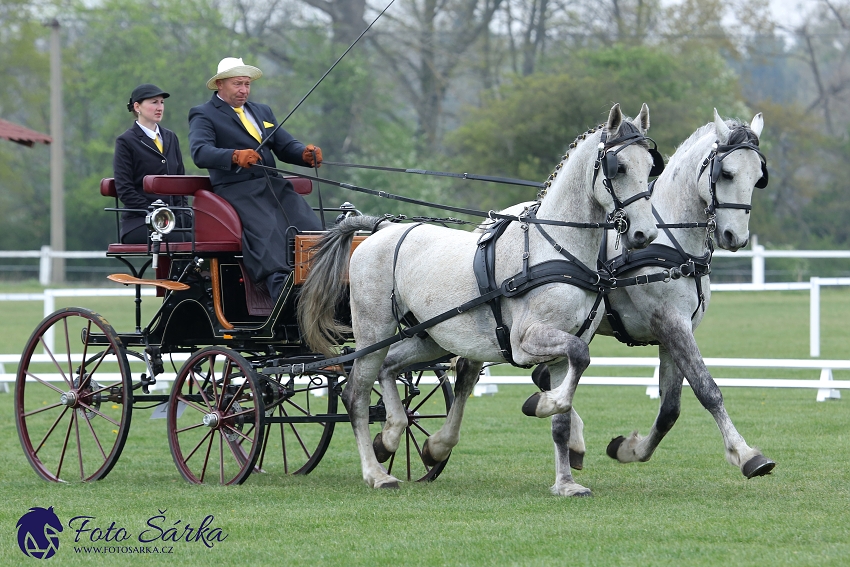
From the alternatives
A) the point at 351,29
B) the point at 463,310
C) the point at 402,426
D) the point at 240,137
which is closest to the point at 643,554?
the point at 463,310

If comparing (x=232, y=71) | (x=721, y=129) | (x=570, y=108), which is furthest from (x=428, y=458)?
(x=570, y=108)

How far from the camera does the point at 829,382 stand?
35.0 ft

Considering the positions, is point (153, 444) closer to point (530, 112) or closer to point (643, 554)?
point (643, 554)

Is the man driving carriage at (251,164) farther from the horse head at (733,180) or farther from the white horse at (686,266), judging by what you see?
the horse head at (733,180)

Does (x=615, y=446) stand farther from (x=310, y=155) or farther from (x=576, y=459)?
(x=310, y=155)

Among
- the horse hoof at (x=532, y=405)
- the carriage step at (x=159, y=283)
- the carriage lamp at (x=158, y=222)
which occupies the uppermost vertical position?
the carriage lamp at (x=158, y=222)

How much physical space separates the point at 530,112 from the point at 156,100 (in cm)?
2448

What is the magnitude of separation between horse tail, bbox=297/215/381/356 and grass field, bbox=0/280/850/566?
34.7 inches

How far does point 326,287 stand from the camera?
7.04 metres

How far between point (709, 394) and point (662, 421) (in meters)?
0.54

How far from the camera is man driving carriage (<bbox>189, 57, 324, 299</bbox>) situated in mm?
7145

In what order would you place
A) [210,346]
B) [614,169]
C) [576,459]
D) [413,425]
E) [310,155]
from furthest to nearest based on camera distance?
1. [413,425]
2. [310,155]
3. [210,346]
4. [576,459]
5. [614,169]

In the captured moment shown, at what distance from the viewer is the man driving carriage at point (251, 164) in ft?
23.4

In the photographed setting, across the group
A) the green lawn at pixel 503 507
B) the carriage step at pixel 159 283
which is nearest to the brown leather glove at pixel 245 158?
the carriage step at pixel 159 283
